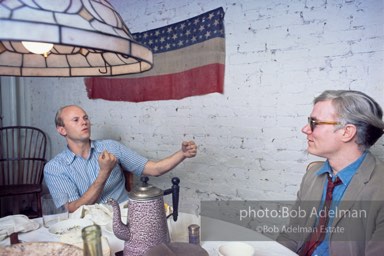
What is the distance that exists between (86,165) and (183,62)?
107 centimetres

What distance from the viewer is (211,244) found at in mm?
1131

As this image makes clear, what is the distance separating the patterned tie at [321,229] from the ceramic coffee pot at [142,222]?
0.74 metres

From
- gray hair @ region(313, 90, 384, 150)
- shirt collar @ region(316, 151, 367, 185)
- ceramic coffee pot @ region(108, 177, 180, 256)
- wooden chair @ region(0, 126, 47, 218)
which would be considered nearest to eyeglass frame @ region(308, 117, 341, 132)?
gray hair @ region(313, 90, 384, 150)

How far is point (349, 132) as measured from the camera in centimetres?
137

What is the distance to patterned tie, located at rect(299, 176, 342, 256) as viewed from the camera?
4.54ft

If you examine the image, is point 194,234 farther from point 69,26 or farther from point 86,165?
point 86,165

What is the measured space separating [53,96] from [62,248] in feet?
9.94

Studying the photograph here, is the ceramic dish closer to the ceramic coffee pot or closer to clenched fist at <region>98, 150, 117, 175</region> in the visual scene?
the ceramic coffee pot

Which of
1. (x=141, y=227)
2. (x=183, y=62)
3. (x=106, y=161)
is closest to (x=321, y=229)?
(x=141, y=227)

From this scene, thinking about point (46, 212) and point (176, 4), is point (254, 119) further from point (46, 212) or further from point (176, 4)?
point (46, 212)

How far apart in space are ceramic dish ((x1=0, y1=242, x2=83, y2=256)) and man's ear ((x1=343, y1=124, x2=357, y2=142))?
111 cm

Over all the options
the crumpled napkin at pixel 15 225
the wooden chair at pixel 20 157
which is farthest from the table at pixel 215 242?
the wooden chair at pixel 20 157

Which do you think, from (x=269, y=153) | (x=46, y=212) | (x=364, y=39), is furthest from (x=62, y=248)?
(x=364, y=39)

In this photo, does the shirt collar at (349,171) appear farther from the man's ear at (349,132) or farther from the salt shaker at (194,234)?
the salt shaker at (194,234)
